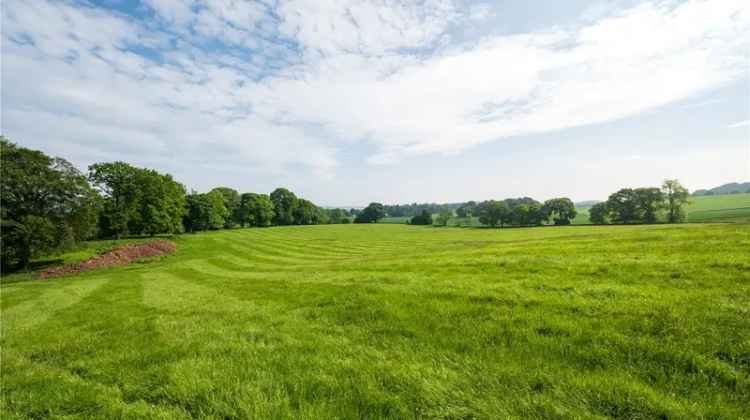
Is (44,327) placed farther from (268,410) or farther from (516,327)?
(516,327)

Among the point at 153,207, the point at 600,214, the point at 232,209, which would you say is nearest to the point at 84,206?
the point at 153,207

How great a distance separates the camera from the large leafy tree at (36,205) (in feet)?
90.2

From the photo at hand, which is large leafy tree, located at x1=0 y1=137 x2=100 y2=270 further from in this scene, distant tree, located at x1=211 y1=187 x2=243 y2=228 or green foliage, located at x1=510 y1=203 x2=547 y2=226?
green foliage, located at x1=510 y1=203 x2=547 y2=226

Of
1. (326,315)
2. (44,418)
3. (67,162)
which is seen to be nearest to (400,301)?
(326,315)

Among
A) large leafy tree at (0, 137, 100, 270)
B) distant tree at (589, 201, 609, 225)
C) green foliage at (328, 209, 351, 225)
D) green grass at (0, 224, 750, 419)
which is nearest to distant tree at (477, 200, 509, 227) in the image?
distant tree at (589, 201, 609, 225)

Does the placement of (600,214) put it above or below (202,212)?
below

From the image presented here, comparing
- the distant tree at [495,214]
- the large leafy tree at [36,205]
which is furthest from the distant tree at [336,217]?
the large leafy tree at [36,205]

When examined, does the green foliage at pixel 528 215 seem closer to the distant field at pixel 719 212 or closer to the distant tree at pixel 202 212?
the distant field at pixel 719 212

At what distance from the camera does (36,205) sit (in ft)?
96.9

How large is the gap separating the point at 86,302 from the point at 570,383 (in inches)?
763

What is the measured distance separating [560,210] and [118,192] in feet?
441

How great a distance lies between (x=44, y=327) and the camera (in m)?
9.44

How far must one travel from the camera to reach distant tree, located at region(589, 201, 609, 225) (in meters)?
100

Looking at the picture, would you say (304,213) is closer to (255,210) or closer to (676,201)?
(255,210)
